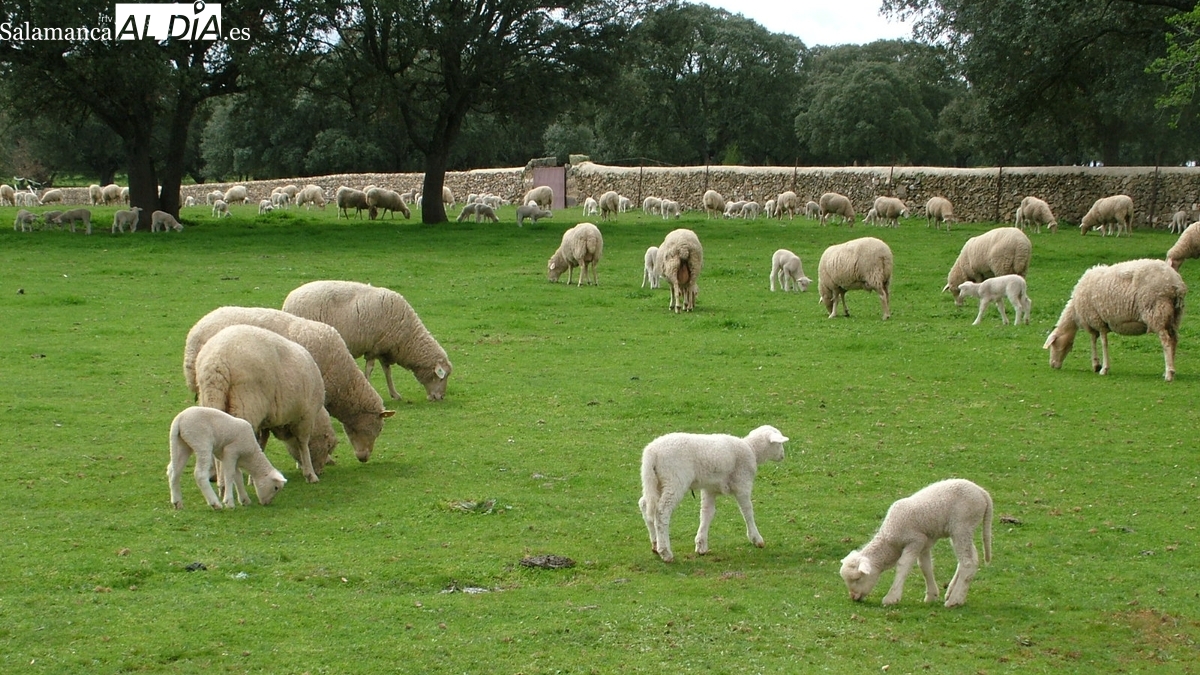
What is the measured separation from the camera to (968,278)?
22656mm

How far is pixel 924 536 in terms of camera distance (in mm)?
7348

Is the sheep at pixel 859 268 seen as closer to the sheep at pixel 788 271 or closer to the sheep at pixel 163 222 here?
the sheep at pixel 788 271

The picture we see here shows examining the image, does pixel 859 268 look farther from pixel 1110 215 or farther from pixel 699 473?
pixel 1110 215

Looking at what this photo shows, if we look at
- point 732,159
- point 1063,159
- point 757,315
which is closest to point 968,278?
point 757,315

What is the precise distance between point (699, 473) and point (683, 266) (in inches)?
548

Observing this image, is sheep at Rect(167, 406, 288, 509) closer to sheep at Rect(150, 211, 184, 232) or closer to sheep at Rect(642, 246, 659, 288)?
sheep at Rect(642, 246, 659, 288)

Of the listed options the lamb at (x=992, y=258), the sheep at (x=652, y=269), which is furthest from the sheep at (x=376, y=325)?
the sheep at (x=652, y=269)

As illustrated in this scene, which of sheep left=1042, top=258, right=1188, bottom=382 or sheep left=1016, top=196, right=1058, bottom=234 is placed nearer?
sheep left=1042, top=258, right=1188, bottom=382

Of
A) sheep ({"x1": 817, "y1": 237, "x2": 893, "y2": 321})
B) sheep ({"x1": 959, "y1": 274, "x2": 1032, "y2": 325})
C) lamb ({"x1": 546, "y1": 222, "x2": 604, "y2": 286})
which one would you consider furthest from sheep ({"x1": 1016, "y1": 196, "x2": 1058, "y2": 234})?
sheep ({"x1": 817, "y1": 237, "x2": 893, "y2": 321})

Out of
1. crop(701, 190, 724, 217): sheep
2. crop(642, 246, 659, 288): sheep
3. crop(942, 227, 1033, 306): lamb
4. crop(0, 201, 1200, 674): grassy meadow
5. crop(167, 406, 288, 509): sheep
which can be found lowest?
crop(0, 201, 1200, 674): grassy meadow

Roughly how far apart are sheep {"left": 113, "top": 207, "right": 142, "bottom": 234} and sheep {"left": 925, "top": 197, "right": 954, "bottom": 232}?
24.2 meters

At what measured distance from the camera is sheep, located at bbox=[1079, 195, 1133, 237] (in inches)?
1377

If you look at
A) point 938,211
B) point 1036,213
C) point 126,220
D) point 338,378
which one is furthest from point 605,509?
point 938,211

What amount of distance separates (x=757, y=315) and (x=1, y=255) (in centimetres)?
1762
